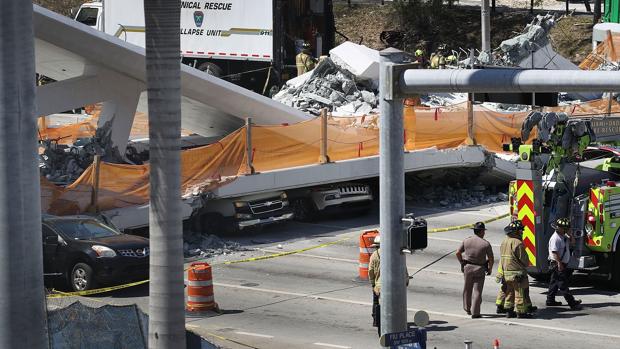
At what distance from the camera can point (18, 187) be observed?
37.2 ft

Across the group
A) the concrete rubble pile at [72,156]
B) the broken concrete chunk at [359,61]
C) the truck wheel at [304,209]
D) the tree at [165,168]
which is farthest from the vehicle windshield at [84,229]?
the broken concrete chunk at [359,61]

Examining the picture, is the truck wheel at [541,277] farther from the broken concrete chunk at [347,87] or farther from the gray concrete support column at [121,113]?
the broken concrete chunk at [347,87]

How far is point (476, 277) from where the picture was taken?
60.4ft

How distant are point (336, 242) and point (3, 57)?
13.5m

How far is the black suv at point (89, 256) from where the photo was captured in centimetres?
2000

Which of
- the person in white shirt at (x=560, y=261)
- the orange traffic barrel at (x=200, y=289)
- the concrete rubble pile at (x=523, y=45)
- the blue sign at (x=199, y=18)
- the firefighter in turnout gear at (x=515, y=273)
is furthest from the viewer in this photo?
the blue sign at (x=199, y=18)

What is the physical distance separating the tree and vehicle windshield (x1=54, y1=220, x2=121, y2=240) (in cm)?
749

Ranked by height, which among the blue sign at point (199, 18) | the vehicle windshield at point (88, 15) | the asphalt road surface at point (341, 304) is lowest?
the asphalt road surface at point (341, 304)

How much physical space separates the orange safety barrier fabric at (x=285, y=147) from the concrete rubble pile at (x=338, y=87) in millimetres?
3964

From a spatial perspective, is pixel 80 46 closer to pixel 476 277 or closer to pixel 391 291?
pixel 476 277

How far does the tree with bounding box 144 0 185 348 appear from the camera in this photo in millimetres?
12945

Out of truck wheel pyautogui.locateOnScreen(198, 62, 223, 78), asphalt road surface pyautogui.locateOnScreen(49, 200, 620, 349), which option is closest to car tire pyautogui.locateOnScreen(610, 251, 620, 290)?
asphalt road surface pyautogui.locateOnScreen(49, 200, 620, 349)

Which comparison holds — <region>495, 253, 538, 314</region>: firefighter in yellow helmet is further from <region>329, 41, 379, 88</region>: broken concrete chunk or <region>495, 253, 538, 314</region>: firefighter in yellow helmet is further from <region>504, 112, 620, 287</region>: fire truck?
<region>329, 41, 379, 88</region>: broken concrete chunk

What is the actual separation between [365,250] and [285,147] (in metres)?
4.90
